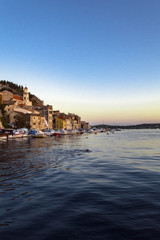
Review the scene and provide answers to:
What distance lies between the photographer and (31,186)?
37.7ft

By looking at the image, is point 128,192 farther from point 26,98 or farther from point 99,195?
point 26,98

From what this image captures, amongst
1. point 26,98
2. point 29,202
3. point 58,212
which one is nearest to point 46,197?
point 29,202

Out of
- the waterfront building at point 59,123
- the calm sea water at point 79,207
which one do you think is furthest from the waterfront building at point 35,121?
the calm sea water at point 79,207

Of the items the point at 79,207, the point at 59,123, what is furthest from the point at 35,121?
the point at 79,207

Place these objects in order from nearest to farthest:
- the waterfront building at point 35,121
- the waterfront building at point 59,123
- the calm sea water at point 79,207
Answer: the calm sea water at point 79,207, the waterfront building at point 35,121, the waterfront building at point 59,123

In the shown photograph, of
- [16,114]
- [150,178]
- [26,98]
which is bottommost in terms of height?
[150,178]

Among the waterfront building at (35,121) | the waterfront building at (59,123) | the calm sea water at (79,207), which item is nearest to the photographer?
the calm sea water at (79,207)

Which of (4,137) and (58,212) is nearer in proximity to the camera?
(58,212)

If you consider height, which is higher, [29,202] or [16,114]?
[16,114]

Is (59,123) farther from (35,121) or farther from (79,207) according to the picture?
(79,207)

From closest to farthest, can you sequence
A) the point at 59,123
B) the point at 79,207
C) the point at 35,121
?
the point at 79,207, the point at 35,121, the point at 59,123

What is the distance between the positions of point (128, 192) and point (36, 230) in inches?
226

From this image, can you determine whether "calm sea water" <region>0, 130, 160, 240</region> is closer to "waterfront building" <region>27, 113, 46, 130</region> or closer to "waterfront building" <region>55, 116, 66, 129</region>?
"waterfront building" <region>27, 113, 46, 130</region>

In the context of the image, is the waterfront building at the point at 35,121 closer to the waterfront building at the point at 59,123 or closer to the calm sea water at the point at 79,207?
the waterfront building at the point at 59,123
